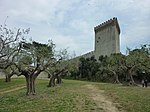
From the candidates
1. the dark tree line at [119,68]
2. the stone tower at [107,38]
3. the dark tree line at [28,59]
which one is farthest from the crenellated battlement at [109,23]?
the dark tree line at [28,59]

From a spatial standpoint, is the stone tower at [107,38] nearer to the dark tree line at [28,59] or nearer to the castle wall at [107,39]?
the castle wall at [107,39]

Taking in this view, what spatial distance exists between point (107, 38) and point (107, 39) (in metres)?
0.34

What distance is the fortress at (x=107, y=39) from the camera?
67.3m

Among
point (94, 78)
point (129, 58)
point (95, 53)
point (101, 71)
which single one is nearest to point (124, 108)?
point (129, 58)

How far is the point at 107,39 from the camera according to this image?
6975 centimetres

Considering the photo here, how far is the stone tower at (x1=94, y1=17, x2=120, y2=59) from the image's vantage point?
67.3 meters

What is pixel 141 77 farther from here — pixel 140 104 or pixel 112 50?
pixel 140 104

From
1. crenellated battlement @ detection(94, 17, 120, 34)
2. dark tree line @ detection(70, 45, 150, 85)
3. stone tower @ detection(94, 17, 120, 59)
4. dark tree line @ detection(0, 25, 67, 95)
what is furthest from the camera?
crenellated battlement @ detection(94, 17, 120, 34)

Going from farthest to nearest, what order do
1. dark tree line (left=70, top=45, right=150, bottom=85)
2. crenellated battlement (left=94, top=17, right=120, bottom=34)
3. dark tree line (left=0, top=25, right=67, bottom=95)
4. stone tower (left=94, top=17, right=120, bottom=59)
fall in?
crenellated battlement (left=94, top=17, right=120, bottom=34), stone tower (left=94, top=17, right=120, bottom=59), dark tree line (left=70, top=45, right=150, bottom=85), dark tree line (left=0, top=25, right=67, bottom=95)

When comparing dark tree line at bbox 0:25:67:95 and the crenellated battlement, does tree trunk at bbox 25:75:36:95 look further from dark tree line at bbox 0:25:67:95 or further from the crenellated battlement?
the crenellated battlement

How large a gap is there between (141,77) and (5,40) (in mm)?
42324

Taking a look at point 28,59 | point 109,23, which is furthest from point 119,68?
point 109,23

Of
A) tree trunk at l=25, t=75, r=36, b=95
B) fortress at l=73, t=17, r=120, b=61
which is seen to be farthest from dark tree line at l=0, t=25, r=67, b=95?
fortress at l=73, t=17, r=120, b=61

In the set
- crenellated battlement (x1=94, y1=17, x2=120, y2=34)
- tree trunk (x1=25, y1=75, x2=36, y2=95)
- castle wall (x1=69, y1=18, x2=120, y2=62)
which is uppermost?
crenellated battlement (x1=94, y1=17, x2=120, y2=34)
